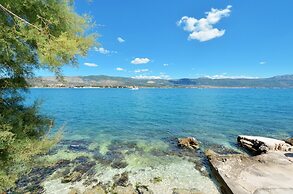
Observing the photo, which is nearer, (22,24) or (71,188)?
(22,24)

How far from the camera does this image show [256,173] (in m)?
17.1

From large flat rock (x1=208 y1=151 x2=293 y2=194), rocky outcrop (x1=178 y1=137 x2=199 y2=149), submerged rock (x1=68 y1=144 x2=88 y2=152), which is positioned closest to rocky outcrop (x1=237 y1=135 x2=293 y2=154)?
large flat rock (x1=208 y1=151 x2=293 y2=194)

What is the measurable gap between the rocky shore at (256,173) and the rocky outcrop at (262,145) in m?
0.62

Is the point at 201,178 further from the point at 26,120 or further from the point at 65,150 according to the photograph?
the point at 65,150

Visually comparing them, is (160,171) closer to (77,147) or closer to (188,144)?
(188,144)

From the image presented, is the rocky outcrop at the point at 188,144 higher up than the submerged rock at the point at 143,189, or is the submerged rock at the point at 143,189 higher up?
the submerged rock at the point at 143,189

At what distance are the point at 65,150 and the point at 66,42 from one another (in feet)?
72.5

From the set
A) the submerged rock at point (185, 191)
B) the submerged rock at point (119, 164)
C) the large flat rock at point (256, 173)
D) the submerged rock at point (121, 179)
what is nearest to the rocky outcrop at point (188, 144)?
the large flat rock at point (256, 173)

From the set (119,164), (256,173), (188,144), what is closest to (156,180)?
(119,164)

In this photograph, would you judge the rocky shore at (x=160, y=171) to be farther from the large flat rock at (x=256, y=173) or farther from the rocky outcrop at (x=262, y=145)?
the rocky outcrop at (x=262, y=145)

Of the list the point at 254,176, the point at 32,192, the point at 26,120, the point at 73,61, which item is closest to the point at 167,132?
the point at 254,176

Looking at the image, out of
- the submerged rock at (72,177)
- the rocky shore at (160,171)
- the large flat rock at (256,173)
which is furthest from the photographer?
the submerged rock at (72,177)

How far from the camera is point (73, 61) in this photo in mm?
7973

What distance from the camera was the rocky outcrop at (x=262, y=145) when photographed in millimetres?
24609
